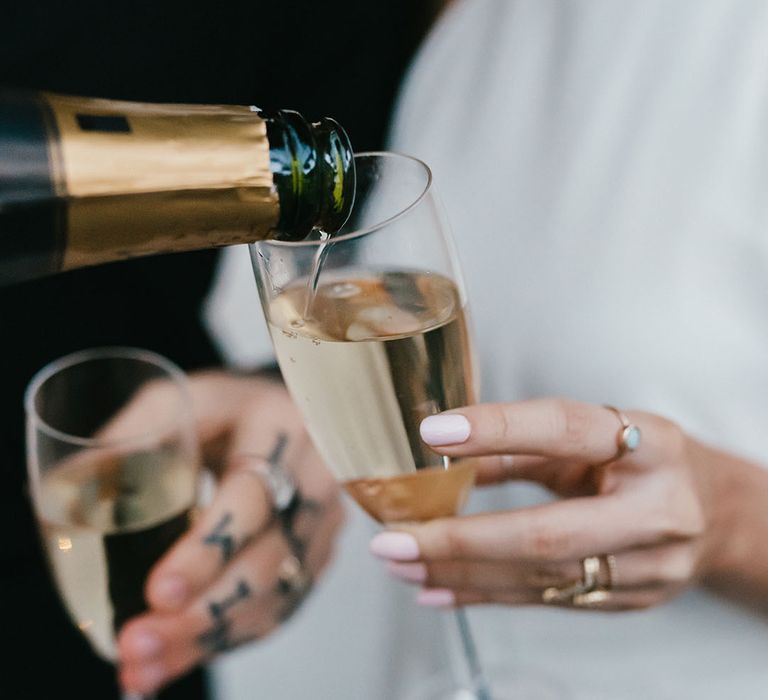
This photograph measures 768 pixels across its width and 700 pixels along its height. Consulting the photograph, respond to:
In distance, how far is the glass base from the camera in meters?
1.03

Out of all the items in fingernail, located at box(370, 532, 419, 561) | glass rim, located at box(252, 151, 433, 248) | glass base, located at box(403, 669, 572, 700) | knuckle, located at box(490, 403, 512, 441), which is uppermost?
glass rim, located at box(252, 151, 433, 248)

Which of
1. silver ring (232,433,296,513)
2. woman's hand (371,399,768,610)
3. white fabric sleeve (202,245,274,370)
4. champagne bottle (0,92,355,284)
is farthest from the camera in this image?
white fabric sleeve (202,245,274,370)

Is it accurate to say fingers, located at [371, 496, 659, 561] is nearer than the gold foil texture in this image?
No

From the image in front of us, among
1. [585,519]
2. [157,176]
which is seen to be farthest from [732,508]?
[157,176]

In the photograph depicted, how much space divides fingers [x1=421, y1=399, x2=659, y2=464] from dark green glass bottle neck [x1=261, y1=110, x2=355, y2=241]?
0.46ft

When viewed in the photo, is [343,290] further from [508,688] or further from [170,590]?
[508,688]

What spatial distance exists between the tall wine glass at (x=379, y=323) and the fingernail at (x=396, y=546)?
4 centimetres

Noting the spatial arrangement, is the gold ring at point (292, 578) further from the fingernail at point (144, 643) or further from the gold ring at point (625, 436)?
the gold ring at point (625, 436)

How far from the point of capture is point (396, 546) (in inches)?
26.1

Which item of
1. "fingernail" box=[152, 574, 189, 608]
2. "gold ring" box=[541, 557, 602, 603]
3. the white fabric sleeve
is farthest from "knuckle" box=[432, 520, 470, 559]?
the white fabric sleeve

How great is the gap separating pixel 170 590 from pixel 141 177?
363mm

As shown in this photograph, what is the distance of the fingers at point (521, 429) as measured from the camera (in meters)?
0.56

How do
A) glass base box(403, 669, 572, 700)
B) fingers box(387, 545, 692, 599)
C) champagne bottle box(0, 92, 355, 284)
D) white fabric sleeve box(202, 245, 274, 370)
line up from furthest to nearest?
white fabric sleeve box(202, 245, 274, 370) → glass base box(403, 669, 572, 700) → fingers box(387, 545, 692, 599) → champagne bottle box(0, 92, 355, 284)

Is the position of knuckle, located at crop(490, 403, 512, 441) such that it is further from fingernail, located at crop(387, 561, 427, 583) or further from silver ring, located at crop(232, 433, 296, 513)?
silver ring, located at crop(232, 433, 296, 513)
